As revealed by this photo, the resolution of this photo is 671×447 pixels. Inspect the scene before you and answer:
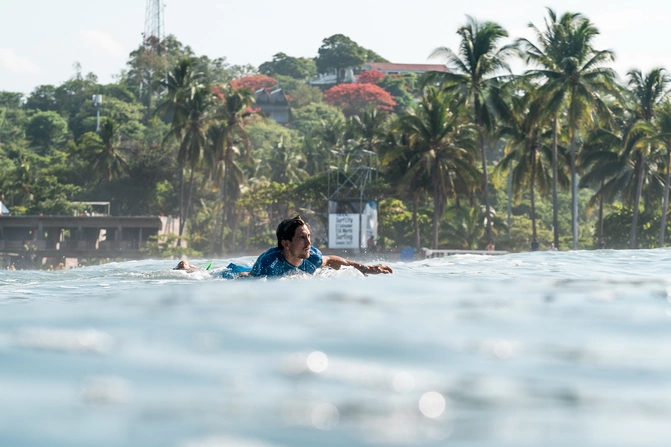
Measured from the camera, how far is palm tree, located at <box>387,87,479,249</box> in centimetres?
4562

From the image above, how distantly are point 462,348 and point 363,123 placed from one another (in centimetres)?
5866

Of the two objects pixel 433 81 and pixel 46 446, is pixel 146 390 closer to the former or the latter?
pixel 46 446

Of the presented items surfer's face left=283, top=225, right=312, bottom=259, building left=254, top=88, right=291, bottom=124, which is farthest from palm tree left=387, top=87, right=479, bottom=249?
building left=254, top=88, right=291, bottom=124

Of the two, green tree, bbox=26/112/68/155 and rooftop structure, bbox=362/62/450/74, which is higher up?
rooftop structure, bbox=362/62/450/74

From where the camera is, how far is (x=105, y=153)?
66938 millimetres

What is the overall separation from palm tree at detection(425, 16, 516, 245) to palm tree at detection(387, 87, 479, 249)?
0.89 meters

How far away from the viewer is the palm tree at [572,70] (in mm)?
42062

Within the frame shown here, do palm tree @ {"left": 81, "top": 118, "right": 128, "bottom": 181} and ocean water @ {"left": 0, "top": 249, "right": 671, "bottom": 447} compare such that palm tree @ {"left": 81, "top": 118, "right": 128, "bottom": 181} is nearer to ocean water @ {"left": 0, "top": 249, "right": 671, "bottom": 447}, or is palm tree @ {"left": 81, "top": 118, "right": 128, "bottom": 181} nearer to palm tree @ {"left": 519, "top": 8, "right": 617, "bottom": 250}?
palm tree @ {"left": 519, "top": 8, "right": 617, "bottom": 250}

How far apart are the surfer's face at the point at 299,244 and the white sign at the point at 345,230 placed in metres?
33.4

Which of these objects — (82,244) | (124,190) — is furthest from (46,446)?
(124,190)

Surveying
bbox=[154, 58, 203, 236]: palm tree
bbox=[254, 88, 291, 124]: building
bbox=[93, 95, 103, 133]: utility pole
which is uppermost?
bbox=[254, 88, 291, 124]: building

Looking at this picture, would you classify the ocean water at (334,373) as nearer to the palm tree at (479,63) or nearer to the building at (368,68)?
the palm tree at (479,63)

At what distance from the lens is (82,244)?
59062mm

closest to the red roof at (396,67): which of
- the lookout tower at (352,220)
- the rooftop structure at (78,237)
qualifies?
the rooftop structure at (78,237)
